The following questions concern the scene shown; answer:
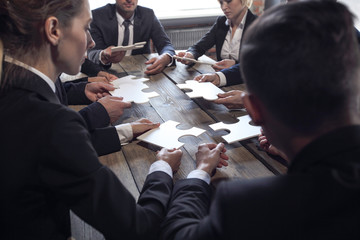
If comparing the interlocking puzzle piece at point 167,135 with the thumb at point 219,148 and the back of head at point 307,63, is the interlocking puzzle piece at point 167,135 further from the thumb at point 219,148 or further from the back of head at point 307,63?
the back of head at point 307,63

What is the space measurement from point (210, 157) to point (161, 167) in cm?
18

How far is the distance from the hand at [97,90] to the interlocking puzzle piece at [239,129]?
2.41 ft

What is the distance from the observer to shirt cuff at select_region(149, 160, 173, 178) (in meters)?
1.15

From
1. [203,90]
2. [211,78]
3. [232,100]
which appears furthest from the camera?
[211,78]

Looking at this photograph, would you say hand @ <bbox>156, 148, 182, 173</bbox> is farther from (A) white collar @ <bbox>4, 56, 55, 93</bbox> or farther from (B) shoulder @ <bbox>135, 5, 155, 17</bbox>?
(B) shoulder @ <bbox>135, 5, 155, 17</bbox>

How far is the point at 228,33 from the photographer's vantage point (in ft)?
9.84

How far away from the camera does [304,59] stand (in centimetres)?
67

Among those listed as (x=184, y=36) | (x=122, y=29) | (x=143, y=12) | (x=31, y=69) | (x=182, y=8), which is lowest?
(x=184, y=36)

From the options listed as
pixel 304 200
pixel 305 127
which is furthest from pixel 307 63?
pixel 304 200

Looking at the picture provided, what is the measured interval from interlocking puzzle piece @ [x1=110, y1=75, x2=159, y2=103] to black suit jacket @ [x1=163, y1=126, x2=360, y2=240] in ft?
3.75

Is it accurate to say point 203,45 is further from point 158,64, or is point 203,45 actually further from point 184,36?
point 184,36

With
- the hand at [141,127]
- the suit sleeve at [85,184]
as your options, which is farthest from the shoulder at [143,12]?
the suit sleeve at [85,184]

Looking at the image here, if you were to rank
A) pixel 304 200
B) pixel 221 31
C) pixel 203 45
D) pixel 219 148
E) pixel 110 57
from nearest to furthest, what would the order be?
pixel 304 200 < pixel 219 148 < pixel 110 57 < pixel 203 45 < pixel 221 31

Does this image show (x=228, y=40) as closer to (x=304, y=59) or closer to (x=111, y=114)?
(x=111, y=114)
